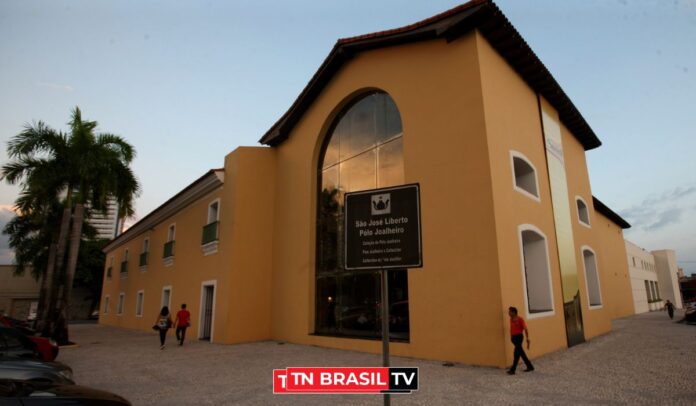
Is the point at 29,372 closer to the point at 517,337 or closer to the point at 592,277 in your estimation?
the point at 517,337

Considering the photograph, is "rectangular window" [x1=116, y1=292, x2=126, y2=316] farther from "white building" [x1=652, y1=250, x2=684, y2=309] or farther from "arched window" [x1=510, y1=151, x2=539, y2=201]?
"white building" [x1=652, y1=250, x2=684, y2=309]

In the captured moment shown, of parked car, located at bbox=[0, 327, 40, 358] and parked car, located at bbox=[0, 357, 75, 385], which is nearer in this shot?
parked car, located at bbox=[0, 357, 75, 385]

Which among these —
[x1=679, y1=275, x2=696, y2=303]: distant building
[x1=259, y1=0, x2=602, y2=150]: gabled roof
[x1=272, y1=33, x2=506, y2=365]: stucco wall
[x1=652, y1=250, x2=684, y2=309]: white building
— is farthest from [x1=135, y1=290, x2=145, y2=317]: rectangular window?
[x1=679, y1=275, x2=696, y2=303]: distant building

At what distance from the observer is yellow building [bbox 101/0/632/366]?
31.0 feet

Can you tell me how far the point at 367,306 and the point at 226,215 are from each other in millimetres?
6868

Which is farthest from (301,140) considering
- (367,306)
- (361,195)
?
(361,195)

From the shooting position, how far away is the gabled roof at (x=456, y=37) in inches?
399

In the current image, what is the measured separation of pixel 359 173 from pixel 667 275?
162 feet

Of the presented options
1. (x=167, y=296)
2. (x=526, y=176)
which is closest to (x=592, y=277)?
(x=526, y=176)

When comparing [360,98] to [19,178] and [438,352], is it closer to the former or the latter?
[438,352]

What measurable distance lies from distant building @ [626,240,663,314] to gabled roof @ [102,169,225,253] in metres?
33.5

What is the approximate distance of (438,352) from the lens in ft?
30.6

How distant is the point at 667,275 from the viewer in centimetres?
4547

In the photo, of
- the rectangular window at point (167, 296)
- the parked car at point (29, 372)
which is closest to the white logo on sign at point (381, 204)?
the parked car at point (29, 372)
